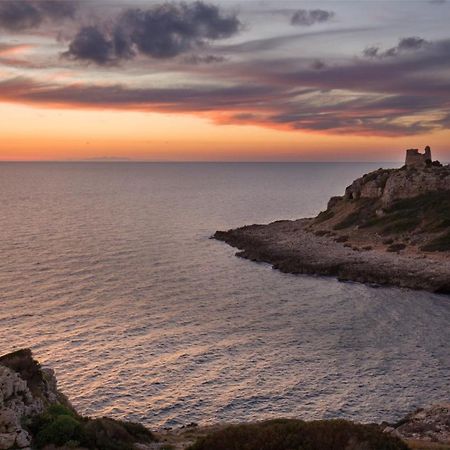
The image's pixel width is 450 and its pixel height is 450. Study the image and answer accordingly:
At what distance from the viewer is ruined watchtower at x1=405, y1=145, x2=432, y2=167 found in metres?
131

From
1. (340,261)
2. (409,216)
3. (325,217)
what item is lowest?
(340,261)

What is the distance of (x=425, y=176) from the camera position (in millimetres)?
117125

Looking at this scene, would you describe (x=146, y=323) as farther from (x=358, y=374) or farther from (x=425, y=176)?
(x=425, y=176)

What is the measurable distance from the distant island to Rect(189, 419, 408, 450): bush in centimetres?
5376

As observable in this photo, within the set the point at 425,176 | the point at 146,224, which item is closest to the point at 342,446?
the point at 425,176

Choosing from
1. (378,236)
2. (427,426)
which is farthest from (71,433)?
(378,236)

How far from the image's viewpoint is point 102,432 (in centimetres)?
2408

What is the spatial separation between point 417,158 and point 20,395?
124m

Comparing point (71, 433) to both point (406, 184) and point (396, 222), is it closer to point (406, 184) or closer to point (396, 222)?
point (396, 222)

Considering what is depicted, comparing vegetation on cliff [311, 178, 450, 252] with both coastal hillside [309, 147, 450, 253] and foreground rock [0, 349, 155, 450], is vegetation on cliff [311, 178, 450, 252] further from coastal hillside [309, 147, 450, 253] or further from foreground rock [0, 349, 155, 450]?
foreground rock [0, 349, 155, 450]

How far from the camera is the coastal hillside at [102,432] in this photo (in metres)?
21.2

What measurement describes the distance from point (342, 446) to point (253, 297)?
155 feet

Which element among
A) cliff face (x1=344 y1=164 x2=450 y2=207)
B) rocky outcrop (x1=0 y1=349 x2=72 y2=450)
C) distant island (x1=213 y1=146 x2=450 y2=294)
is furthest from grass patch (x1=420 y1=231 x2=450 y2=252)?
rocky outcrop (x1=0 y1=349 x2=72 y2=450)

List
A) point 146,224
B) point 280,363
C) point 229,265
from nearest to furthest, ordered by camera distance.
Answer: point 280,363, point 229,265, point 146,224
